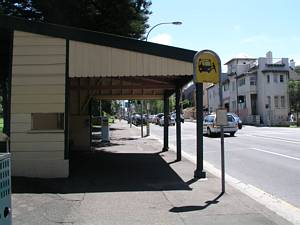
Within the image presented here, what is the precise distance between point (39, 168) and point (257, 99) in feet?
220

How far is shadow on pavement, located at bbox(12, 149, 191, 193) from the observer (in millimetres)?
11156

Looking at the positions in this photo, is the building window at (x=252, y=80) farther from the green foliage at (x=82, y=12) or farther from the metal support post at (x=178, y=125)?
the metal support post at (x=178, y=125)

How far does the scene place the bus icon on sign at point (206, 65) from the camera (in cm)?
1206

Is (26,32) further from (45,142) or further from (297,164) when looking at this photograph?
(297,164)

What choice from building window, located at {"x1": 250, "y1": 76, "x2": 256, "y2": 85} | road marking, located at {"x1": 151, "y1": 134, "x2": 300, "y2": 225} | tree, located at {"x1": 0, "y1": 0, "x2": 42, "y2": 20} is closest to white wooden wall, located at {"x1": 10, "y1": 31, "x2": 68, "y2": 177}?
road marking, located at {"x1": 151, "y1": 134, "x2": 300, "y2": 225}

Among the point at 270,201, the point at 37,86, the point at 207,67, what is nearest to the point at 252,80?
the point at 207,67

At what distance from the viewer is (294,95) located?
7075cm

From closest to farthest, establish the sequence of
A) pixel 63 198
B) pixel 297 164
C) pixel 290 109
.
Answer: pixel 63 198
pixel 297 164
pixel 290 109

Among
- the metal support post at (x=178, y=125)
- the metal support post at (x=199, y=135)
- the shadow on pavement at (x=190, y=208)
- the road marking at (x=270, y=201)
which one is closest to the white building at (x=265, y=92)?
the metal support post at (x=178, y=125)

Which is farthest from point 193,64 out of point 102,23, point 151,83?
point 102,23

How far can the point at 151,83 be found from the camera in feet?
59.0

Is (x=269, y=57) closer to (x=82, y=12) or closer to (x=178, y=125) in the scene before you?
(x=82, y=12)

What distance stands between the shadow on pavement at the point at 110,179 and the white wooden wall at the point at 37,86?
1.08m

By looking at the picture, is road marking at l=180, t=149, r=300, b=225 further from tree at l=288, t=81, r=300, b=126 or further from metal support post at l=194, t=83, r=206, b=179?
tree at l=288, t=81, r=300, b=126
